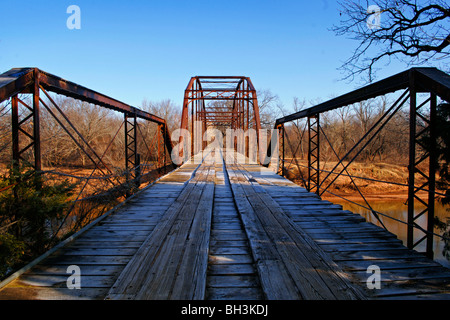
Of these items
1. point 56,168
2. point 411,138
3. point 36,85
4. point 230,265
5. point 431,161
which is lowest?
point 230,265

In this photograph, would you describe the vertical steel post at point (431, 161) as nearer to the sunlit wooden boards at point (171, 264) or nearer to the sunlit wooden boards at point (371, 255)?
the sunlit wooden boards at point (371, 255)

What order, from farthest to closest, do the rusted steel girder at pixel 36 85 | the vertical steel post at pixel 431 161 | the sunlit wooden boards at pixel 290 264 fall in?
the vertical steel post at pixel 431 161, the rusted steel girder at pixel 36 85, the sunlit wooden boards at pixel 290 264

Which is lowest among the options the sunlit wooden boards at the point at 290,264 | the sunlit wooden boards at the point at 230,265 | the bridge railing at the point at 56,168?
the sunlit wooden boards at the point at 230,265

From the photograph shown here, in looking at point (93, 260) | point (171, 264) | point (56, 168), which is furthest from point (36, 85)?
point (56, 168)

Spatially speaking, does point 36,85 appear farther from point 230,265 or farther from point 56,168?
point 56,168

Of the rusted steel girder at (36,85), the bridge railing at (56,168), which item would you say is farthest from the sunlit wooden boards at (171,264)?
the rusted steel girder at (36,85)

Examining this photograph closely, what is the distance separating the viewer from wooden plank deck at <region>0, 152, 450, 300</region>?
1.86 metres

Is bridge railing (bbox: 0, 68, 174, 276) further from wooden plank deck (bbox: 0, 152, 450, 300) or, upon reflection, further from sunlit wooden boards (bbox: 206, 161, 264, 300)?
sunlit wooden boards (bbox: 206, 161, 264, 300)

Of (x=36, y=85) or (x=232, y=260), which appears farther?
(x=36, y=85)

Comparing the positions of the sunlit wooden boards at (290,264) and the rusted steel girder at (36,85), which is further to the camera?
the rusted steel girder at (36,85)

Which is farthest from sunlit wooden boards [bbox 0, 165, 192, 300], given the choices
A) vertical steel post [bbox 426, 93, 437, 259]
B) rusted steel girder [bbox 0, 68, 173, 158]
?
vertical steel post [bbox 426, 93, 437, 259]

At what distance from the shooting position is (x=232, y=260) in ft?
7.83

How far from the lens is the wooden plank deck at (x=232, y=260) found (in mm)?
1857
